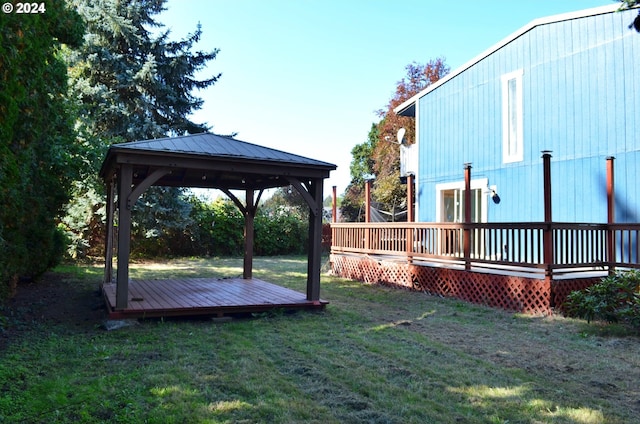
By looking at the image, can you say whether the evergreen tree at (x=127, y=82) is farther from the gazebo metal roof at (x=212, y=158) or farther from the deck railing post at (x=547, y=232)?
the deck railing post at (x=547, y=232)

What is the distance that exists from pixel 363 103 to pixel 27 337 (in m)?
29.7

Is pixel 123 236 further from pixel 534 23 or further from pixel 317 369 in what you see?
pixel 534 23

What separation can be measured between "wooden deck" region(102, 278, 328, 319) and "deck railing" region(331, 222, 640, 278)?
10.3 ft

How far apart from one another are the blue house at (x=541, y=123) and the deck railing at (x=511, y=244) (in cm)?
146

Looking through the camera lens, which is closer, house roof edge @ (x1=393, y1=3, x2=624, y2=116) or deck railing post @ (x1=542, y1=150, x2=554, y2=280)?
deck railing post @ (x1=542, y1=150, x2=554, y2=280)

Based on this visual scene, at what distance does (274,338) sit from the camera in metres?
5.14

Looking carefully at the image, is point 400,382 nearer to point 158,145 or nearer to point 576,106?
point 158,145

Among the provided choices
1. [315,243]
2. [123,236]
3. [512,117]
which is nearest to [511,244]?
[315,243]

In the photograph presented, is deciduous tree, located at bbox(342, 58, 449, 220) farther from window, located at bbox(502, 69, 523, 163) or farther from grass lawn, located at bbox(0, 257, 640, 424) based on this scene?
grass lawn, located at bbox(0, 257, 640, 424)

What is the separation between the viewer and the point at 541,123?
1049 cm

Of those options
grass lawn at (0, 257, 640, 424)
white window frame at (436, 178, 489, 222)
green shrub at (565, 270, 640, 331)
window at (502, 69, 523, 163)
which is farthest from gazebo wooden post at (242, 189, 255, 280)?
window at (502, 69, 523, 163)

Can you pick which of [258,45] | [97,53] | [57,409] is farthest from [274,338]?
[258,45]

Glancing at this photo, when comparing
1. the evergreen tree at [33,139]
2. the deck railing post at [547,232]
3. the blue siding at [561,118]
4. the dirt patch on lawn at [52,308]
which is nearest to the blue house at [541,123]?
the blue siding at [561,118]

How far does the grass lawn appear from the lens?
305 centimetres
